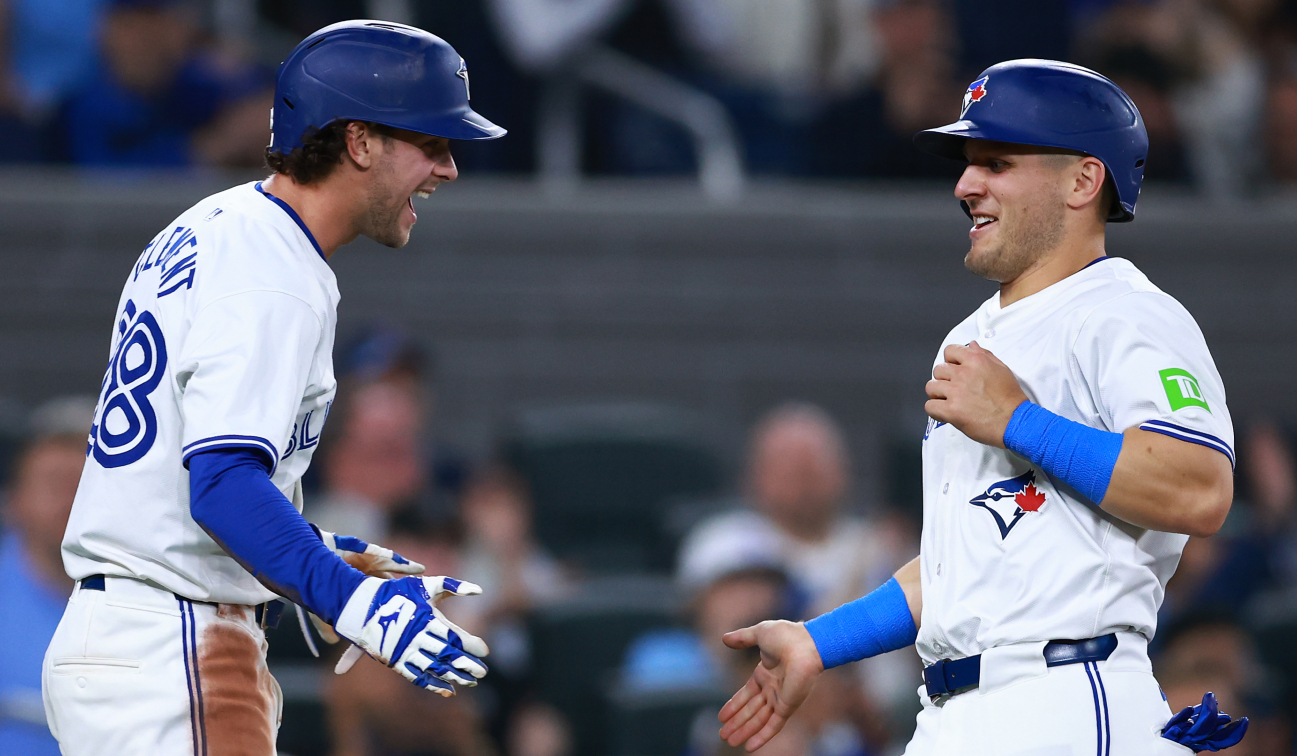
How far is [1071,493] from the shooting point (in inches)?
100

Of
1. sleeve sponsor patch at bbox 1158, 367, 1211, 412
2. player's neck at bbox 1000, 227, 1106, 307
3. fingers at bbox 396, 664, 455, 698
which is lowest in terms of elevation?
fingers at bbox 396, 664, 455, 698

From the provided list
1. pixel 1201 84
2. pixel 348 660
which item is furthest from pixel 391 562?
pixel 1201 84

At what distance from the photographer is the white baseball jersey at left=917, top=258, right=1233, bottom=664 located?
245 cm

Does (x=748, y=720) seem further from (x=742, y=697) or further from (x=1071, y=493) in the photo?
(x=1071, y=493)

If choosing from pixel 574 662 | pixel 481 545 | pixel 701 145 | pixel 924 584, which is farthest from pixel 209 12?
pixel 924 584

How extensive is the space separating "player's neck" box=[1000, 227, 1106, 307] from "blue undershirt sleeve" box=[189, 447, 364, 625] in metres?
1.30

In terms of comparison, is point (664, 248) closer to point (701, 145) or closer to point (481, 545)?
point (701, 145)

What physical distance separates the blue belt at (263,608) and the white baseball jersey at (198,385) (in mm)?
25

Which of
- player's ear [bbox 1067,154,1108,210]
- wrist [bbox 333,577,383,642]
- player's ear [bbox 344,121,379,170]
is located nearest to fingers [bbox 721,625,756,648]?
wrist [bbox 333,577,383,642]

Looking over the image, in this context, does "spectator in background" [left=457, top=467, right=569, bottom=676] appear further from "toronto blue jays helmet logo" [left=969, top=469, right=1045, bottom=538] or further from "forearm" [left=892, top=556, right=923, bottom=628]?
"toronto blue jays helmet logo" [left=969, top=469, right=1045, bottom=538]

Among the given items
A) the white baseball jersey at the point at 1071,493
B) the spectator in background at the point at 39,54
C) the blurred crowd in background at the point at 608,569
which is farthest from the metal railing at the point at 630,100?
the white baseball jersey at the point at 1071,493

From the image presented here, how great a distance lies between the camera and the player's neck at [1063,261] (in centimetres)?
270

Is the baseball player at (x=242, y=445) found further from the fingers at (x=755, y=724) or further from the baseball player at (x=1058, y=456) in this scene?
the baseball player at (x=1058, y=456)

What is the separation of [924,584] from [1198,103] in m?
6.15
